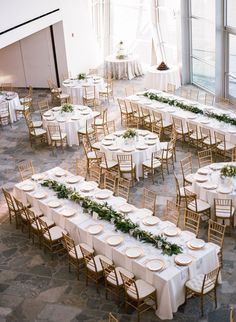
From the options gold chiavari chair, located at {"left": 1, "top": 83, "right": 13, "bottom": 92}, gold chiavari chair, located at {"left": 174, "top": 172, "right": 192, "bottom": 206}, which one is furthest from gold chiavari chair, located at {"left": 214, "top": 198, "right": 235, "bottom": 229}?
gold chiavari chair, located at {"left": 1, "top": 83, "right": 13, "bottom": 92}

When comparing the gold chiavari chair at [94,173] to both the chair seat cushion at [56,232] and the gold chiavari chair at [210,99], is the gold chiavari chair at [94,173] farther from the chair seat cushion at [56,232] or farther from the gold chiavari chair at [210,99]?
the gold chiavari chair at [210,99]

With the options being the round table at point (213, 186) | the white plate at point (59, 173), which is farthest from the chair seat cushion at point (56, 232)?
the round table at point (213, 186)

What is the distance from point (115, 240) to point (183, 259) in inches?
56.3

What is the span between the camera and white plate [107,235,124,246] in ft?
32.8

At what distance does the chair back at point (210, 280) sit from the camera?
30.1 ft

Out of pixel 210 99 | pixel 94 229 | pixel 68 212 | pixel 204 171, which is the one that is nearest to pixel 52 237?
pixel 68 212

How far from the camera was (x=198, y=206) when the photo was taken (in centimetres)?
1160

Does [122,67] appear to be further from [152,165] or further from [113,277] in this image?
[113,277]

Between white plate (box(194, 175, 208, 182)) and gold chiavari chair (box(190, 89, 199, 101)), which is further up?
white plate (box(194, 175, 208, 182))

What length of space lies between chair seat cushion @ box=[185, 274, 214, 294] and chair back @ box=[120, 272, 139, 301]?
91 cm

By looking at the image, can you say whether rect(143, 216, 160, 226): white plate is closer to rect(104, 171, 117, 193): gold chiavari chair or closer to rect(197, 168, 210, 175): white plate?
rect(197, 168, 210, 175): white plate

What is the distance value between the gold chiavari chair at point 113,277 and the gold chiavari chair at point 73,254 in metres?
0.59

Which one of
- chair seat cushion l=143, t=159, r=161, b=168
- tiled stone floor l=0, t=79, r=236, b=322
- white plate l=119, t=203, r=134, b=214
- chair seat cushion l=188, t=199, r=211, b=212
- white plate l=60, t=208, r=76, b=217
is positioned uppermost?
white plate l=119, t=203, r=134, b=214

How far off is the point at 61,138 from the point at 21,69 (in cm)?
725
